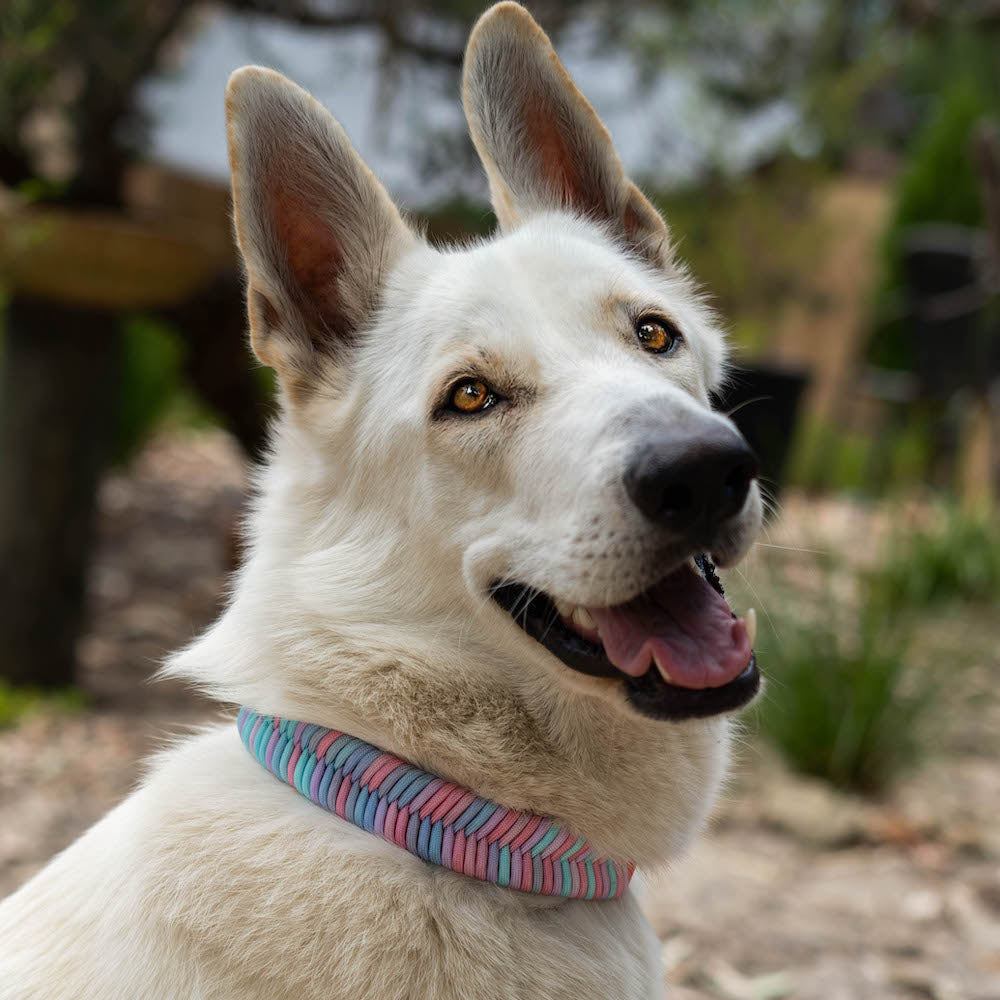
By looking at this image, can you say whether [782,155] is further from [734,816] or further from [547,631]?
[547,631]

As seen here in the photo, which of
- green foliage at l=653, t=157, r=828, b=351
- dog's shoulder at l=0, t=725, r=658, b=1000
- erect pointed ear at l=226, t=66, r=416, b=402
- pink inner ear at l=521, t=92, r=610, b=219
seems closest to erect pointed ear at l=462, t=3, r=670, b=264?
pink inner ear at l=521, t=92, r=610, b=219

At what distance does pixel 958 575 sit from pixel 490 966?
4.75m

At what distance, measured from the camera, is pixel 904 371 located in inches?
563

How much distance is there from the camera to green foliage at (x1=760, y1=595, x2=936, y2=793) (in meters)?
3.97

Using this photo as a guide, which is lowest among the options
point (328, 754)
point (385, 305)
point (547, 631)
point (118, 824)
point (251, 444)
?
point (251, 444)

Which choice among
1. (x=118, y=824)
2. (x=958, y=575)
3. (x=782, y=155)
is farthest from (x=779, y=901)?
(x=782, y=155)

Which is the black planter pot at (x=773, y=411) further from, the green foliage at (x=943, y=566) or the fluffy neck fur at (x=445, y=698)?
the fluffy neck fur at (x=445, y=698)

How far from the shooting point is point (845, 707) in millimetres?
4039

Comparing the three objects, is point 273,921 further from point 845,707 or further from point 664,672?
point 845,707

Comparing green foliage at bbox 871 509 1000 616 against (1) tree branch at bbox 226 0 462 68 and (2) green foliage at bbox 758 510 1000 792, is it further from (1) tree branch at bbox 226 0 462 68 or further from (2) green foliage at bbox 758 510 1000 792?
(1) tree branch at bbox 226 0 462 68

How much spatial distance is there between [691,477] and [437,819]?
0.67 m

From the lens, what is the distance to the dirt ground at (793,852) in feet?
9.82

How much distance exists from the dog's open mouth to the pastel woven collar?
278mm

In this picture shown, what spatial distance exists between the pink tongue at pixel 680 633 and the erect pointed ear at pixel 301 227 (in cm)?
85
